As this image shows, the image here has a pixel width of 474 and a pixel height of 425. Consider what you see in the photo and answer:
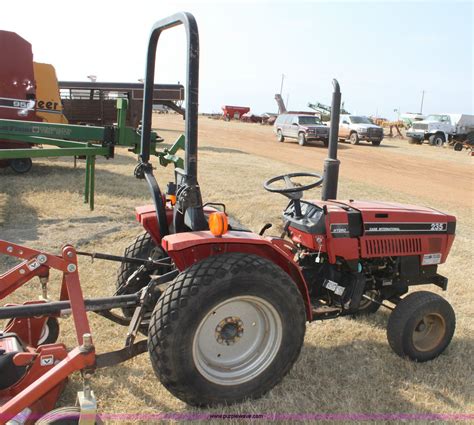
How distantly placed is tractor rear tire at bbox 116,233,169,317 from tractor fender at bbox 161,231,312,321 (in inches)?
23.1

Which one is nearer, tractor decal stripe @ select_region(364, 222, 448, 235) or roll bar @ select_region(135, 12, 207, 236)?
roll bar @ select_region(135, 12, 207, 236)

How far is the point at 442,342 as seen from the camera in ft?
10.3

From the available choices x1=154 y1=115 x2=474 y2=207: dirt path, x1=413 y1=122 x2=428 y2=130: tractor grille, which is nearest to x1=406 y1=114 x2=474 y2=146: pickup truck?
x1=413 y1=122 x2=428 y2=130: tractor grille

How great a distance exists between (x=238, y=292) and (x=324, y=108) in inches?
1446

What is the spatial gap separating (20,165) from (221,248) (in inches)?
299

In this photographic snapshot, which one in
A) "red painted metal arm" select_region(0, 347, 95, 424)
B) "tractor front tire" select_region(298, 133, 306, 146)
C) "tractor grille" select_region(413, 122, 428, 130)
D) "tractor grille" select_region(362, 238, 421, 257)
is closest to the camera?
"red painted metal arm" select_region(0, 347, 95, 424)

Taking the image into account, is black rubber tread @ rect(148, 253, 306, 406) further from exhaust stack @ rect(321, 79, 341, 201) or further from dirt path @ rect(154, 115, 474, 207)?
dirt path @ rect(154, 115, 474, 207)

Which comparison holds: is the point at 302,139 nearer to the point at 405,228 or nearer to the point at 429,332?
the point at 405,228

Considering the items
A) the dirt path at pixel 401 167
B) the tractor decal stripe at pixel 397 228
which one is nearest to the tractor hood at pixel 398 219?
the tractor decal stripe at pixel 397 228

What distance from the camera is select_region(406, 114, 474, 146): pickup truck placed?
1014 inches

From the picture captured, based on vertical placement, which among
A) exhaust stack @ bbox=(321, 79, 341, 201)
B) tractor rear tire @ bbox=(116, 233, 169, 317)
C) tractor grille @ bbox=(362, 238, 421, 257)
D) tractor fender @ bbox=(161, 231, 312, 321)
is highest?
exhaust stack @ bbox=(321, 79, 341, 201)

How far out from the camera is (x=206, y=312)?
2.26m

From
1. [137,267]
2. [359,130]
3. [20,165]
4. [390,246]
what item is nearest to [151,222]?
[137,267]

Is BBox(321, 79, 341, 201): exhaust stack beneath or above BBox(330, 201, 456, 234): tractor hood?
above
